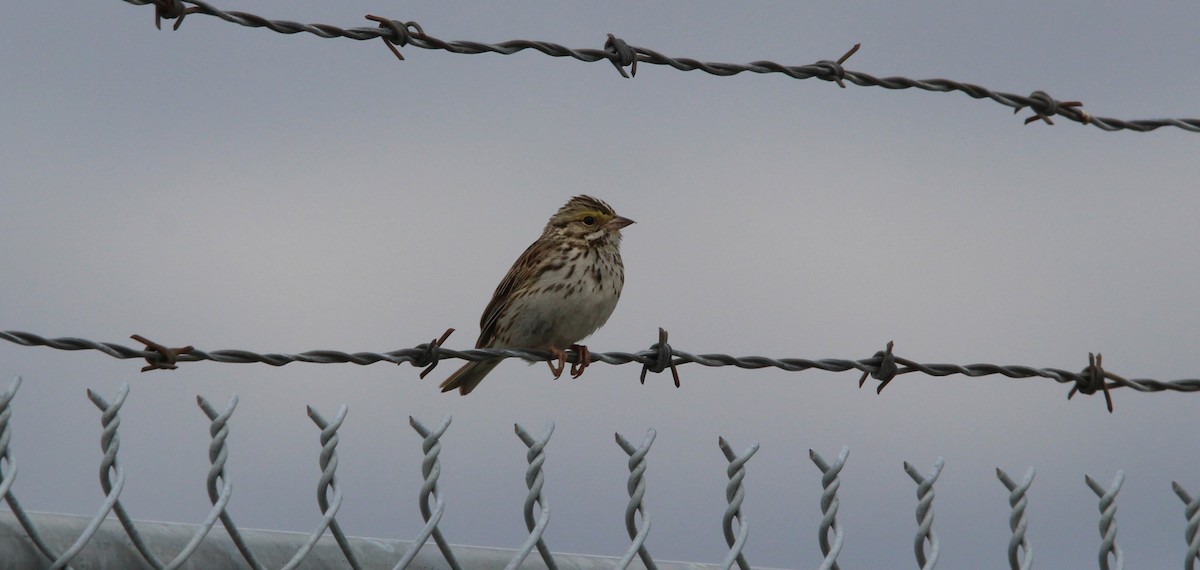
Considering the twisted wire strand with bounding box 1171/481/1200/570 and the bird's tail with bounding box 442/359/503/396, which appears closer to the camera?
the twisted wire strand with bounding box 1171/481/1200/570

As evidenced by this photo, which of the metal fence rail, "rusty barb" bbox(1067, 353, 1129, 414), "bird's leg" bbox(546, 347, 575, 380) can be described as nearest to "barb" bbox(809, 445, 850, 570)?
the metal fence rail

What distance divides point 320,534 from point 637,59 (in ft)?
7.21

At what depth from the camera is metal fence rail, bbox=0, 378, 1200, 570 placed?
2980 millimetres

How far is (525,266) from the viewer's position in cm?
810

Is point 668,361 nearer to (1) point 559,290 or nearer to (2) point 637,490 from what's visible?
(2) point 637,490

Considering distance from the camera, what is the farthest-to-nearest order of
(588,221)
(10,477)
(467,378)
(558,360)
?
(588,221), (467,378), (558,360), (10,477)

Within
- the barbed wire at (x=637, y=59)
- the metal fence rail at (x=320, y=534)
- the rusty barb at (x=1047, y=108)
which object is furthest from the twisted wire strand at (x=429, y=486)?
the rusty barb at (x=1047, y=108)

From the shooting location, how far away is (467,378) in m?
8.08

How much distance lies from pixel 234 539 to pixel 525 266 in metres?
4.99

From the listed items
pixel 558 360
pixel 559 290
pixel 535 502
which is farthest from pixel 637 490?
pixel 559 290

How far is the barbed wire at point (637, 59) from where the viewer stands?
4.25 m

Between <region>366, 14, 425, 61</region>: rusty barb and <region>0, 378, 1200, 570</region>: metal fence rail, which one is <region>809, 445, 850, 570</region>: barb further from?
<region>366, 14, 425, 61</region>: rusty barb

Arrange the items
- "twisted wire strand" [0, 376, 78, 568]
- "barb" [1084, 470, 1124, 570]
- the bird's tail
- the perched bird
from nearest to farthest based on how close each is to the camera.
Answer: "twisted wire strand" [0, 376, 78, 568] → "barb" [1084, 470, 1124, 570] → the perched bird → the bird's tail

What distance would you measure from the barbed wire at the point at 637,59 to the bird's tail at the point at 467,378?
3.39 meters
